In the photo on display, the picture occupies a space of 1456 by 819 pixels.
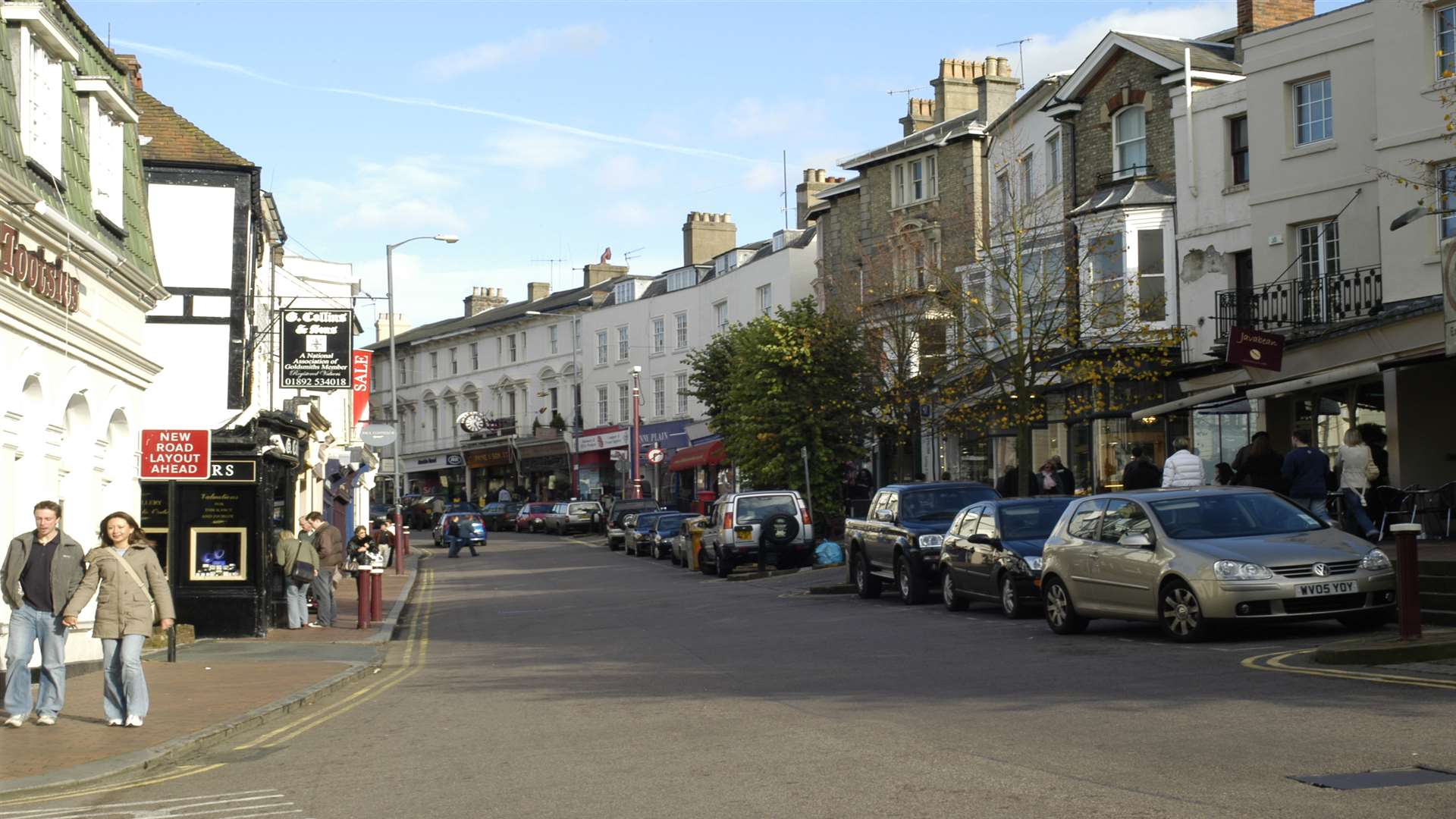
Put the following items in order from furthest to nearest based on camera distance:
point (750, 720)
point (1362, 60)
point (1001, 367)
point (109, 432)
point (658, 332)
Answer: point (658, 332)
point (1001, 367)
point (1362, 60)
point (109, 432)
point (750, 720)

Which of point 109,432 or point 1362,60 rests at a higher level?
point 1362,60

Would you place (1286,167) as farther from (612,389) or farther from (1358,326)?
(612,389)

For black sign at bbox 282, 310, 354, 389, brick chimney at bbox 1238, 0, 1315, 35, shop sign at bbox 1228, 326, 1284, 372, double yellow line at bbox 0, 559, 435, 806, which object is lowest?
double yellow line at bbox 0, 559, 435, 806

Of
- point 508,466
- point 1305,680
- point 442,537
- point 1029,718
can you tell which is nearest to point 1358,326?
point 1305,680

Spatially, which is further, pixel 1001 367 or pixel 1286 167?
pixel 1001 367

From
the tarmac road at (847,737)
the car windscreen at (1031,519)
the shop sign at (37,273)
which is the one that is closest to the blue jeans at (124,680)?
the tarmac road at (847,737)

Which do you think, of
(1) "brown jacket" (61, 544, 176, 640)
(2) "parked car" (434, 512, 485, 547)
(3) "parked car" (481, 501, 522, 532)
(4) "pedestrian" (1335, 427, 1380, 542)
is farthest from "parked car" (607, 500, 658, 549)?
(1) "brown jacket" (61, 544, 176, 640)

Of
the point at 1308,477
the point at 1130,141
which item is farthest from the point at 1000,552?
the point at 1130,141

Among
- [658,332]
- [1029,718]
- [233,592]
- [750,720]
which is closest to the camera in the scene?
[1029,718]

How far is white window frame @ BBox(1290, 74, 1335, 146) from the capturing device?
98.8 feet

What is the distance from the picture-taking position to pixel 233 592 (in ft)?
77.8

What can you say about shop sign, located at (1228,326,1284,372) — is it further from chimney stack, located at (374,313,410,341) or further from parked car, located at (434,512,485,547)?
Answer: chimney stack, located at (374,313,410,341)

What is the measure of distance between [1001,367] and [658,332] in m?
44.9

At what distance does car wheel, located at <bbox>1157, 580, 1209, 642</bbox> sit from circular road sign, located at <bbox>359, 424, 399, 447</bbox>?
72.1 feet
